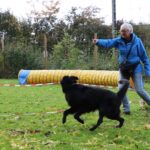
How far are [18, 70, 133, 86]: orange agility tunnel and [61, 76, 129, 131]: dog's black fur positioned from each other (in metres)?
8.47

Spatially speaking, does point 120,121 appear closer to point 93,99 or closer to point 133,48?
point 93,99

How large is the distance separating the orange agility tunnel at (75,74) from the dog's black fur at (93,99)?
8.47 meters

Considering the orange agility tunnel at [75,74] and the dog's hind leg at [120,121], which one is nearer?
the dog's hind leg at [120,121]

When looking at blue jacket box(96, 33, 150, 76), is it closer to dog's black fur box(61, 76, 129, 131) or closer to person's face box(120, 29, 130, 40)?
person's face box(120, 29, 130, 40)

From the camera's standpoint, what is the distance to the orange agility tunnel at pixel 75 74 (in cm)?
1524

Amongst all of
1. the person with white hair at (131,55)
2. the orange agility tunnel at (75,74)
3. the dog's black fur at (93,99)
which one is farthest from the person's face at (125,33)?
the orange agility tunnel at (75,74)

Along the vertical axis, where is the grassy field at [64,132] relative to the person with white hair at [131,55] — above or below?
below

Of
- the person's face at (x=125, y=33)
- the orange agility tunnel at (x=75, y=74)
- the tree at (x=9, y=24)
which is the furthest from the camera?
the tree at (x=9, y=24)

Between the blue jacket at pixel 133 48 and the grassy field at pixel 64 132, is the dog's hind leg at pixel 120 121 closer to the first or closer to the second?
the grassy field at pixel 64 132

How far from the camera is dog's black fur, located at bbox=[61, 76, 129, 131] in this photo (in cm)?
625

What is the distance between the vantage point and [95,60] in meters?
19.3

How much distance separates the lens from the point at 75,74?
52.4 ft

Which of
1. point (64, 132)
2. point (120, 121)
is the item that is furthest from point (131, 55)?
point (64, 132)

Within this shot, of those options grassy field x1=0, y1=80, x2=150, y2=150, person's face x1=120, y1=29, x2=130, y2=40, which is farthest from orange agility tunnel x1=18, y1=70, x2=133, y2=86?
person's face x1=120, y1=29, x2=130, y2=40
